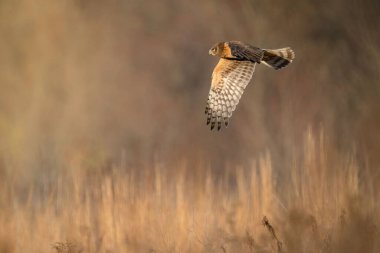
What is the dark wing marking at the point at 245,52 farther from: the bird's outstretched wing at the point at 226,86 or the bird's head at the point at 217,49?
the bird's outstretched wing at the point at 226,86

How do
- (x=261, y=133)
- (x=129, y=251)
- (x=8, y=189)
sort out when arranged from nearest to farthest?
(x=129, y=251) → (x=8, y=189) → (x=261, y=133)

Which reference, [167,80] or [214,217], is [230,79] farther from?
[167,80]

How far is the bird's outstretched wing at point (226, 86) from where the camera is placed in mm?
6953

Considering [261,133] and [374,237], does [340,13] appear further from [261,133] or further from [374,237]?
[374,237]

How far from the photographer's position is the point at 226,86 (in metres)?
7.02

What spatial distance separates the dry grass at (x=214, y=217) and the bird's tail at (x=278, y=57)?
71 cm

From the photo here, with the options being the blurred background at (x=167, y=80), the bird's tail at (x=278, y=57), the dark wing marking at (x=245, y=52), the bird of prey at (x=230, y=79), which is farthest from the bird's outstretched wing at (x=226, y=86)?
the blurred background at (x=167, y=80)

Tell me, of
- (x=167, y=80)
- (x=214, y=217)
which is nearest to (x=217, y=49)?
(x=214, y=217)

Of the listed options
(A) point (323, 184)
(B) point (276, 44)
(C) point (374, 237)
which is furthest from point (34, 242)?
(B) point (276, 44)

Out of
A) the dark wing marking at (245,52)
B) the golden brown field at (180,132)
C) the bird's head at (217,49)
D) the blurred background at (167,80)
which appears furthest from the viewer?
the blurred background at (167,80)

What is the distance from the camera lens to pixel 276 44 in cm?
1533

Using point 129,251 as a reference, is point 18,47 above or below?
above

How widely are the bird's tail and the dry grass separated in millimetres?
711

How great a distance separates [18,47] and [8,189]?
11020 millimetres
